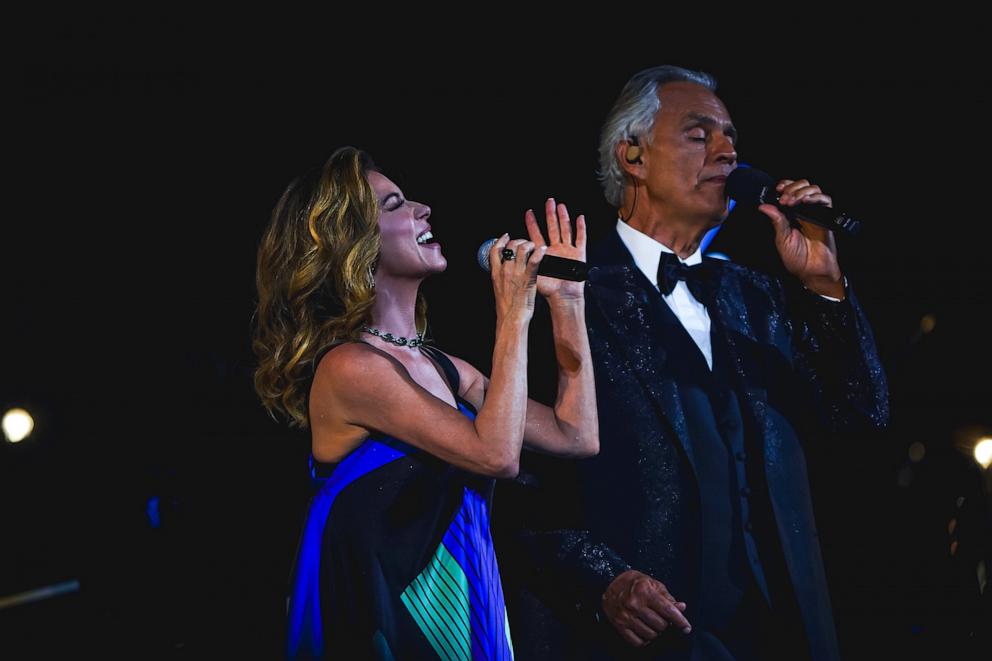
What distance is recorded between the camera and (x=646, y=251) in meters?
2.25

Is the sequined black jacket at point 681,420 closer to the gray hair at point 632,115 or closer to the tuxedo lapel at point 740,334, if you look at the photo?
the tuxedo lapel at point 740,334

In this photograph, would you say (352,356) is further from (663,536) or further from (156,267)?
(156,267)

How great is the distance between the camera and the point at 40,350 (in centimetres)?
334

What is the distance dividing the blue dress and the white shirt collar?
687mm

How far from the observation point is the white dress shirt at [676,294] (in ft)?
7.19

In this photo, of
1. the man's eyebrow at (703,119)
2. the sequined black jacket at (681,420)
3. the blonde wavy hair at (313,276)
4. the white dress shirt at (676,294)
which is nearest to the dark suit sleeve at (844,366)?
the sequined black jacket at (681,420)

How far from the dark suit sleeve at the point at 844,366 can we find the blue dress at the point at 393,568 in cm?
86

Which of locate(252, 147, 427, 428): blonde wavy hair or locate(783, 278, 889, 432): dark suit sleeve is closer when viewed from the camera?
locate(252, 147, 427, 428): blonde wavy hair

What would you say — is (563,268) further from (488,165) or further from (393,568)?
(488,165)

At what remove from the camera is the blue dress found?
1.74m

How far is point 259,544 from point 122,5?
177 centimetres

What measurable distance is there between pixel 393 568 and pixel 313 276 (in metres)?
0.59

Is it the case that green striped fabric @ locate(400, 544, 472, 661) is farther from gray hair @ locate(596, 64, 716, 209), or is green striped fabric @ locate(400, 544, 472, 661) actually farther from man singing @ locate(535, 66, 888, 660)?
gray hair @ locate(596, 64, 716, 209)

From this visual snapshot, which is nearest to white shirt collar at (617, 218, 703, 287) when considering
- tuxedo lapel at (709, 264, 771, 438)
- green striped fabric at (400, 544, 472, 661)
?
tuxedo lapel at (709, 264, 771, 438)
